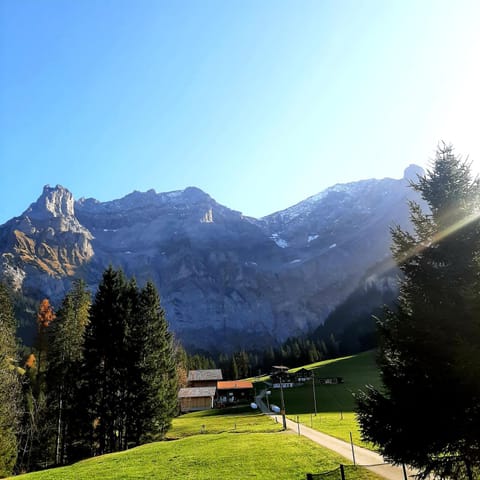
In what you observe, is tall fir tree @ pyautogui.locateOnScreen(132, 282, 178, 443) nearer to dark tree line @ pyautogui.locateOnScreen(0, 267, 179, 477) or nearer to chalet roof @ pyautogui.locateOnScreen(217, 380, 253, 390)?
dark tree line @ pyautogui.locateOnScreen(0, 267, 179, 477)

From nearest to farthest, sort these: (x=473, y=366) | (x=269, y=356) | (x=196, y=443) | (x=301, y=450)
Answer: (x=473, y=366) → (x=301, y=450) → (x=196, y=443) → (x=269, y=356)

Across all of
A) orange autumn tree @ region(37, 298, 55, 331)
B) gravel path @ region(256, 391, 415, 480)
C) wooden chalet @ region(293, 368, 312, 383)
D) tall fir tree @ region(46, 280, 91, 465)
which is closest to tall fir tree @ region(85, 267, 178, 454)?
tall fir tree @ region(46, 280, 91, 465)

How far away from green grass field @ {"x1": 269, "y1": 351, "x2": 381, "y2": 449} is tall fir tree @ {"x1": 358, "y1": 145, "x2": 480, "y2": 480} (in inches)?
824

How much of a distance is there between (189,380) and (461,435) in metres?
99.6

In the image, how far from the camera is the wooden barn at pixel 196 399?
290 feet

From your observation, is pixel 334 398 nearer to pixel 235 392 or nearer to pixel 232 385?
pixel 235 392

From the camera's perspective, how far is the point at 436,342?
13.0 meters

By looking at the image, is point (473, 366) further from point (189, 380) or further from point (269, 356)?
point (269, 356)

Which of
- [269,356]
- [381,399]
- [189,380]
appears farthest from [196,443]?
[269,356]

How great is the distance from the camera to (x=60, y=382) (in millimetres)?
41531

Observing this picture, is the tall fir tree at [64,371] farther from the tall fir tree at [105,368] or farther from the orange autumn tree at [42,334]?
the orange autumn tree at [42,334]

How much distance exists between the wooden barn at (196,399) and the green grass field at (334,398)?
47.1 ft

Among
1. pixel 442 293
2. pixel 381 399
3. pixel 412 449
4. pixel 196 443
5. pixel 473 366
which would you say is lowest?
pixel 196 443

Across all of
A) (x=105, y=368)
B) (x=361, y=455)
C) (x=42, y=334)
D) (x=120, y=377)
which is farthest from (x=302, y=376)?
(x=361, y=455)
